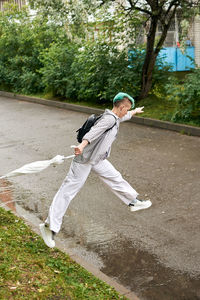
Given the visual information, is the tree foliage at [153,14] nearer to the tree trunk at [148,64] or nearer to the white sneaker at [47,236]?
the tree trunk at [148,64]

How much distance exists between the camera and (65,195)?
5219mm

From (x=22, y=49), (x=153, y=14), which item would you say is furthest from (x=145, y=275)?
A: (x=22, y=49)

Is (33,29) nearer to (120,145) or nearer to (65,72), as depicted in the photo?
(65,72)

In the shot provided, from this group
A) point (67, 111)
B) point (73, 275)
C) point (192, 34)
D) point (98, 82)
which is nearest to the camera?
point (73, 275)

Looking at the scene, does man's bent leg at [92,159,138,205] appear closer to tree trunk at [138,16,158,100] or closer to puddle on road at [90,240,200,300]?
puddle on road at [90,240,200,300]

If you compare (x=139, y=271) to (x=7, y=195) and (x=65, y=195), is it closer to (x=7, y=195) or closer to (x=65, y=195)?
(x=65, y=195)

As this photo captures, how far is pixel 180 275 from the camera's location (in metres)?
4.84

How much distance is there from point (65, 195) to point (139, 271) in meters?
1.20

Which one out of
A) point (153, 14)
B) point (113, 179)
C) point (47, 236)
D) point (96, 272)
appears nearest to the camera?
point (96, 272)

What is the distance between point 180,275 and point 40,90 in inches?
635

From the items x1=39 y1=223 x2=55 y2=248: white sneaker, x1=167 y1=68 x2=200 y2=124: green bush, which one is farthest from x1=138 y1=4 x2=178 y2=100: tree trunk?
x1=39 y1=223 x2=55 y2=248: white sneaker

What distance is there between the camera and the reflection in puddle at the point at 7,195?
7.01 m

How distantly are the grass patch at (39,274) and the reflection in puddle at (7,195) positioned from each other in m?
1.55

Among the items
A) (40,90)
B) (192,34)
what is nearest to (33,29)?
(40,90)
